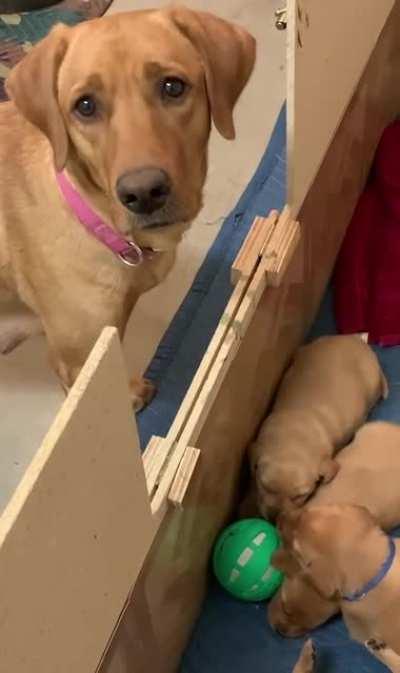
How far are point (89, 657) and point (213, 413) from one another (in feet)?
1.72

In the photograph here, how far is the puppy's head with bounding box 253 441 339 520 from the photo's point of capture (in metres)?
1.66

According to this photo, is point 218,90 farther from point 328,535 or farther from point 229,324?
point 328,535

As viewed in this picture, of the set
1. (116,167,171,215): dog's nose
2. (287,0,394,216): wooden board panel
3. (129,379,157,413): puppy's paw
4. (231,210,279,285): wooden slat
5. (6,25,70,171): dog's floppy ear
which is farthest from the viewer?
(129,379,157,413): puppy's paw

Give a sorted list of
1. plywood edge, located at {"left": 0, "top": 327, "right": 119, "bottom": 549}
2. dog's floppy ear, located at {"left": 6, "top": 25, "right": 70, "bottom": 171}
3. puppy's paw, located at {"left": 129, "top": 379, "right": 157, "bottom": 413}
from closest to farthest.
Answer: plywood edge, located at {"left": 0, "top": 327, "right": 119, "bottom": 549}, dog's floppy ear, located at {"left": 6, "top": 25, "right": 70, "bottom": 171}, puppy's paw, located at {"left": 129, "top": 379, "right": 157, "bottom": 413}

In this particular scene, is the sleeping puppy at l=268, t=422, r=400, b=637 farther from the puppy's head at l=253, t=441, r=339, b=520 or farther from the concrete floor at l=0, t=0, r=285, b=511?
the concrete floor at l=0, t=0, r=285, b=511

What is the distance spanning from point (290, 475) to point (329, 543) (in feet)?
0.77

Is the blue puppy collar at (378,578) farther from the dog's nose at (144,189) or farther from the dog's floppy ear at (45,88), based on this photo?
the dog's floppy ear at (45,88)

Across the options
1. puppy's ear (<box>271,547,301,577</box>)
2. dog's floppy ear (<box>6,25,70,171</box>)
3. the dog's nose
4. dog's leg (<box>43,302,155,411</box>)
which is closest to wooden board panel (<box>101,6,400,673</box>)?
puppy's ear (<box>271,547,301,577</box>)

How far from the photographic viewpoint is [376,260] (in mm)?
2186

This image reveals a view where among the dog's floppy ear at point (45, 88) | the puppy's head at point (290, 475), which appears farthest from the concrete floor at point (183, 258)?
the dog's floppy ear at point (45, 88)

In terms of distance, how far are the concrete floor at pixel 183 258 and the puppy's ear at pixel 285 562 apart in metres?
0.63

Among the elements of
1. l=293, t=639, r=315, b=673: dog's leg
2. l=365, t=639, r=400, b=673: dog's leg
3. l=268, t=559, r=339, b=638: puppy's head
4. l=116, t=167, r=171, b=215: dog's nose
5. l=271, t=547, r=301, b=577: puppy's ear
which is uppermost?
l=116, t=167, r=171, b=215: dog's nose

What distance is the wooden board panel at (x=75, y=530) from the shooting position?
0.84 m

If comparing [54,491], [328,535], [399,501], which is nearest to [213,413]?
[328,535]
